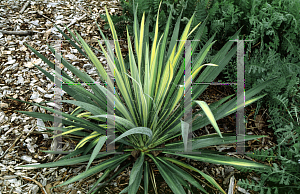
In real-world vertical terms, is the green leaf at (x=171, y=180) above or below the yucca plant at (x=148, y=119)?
below

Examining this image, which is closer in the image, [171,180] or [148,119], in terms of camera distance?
[171,180]

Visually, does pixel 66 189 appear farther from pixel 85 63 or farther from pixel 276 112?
pixel 276 112

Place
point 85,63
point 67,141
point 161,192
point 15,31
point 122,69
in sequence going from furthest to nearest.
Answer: point 15,31
point 85,63
point 67,141
point 122,69
point 161,192

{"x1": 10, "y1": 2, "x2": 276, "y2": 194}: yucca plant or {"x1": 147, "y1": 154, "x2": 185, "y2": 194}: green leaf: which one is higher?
{"x1": 10, "y1": 2, "x2": 276, "y2": 194}: yucca plant

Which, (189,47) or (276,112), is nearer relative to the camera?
(189,47)

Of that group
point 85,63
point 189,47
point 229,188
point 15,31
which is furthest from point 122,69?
point 15,31

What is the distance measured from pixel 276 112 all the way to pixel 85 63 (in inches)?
60.8

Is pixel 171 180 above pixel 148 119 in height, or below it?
below

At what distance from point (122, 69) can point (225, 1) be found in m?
1.10

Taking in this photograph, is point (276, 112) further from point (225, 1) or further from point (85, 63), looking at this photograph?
point (85, 63)

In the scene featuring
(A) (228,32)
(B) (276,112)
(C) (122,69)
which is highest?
(A) (228,32)

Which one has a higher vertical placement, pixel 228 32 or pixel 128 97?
pixel 228 32

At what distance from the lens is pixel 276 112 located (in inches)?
63.9

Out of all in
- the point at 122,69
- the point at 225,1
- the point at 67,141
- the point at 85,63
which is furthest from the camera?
the point at 85,63
